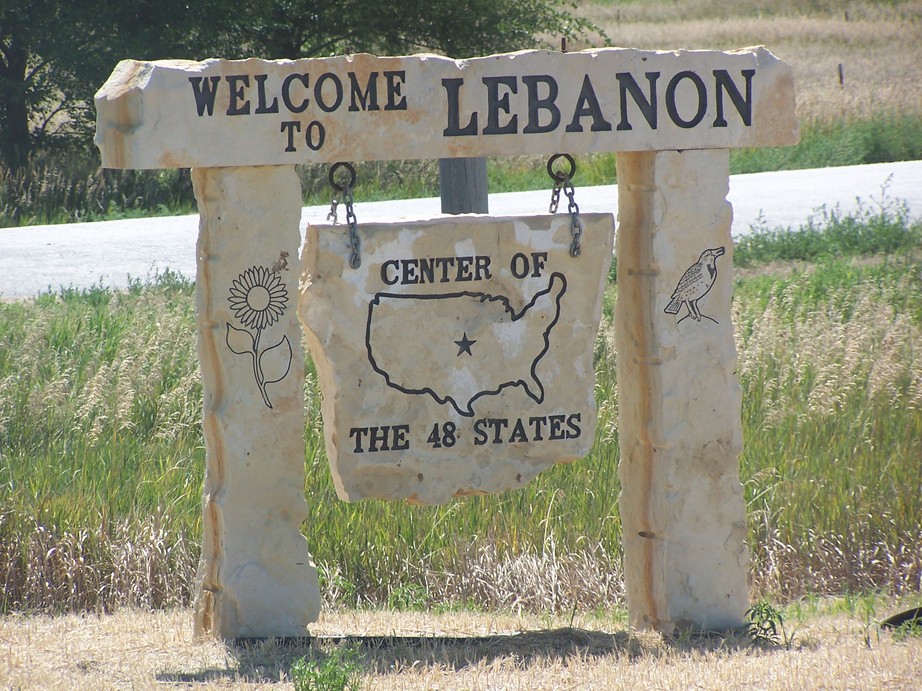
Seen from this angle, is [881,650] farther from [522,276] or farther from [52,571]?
[52,571]

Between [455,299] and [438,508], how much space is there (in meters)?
1.55

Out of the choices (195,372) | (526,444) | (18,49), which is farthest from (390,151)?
(18,49)

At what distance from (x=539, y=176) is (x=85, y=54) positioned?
5876mm

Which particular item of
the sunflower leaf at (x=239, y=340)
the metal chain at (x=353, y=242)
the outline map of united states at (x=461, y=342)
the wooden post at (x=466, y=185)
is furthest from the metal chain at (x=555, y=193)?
the wooden post at (x=466, y=185)

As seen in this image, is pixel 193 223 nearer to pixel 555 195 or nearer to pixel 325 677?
pixel 555 195

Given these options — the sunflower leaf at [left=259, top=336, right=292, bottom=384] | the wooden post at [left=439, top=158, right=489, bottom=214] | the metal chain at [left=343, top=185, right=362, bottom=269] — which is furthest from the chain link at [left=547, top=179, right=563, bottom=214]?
the wooden post at [left=439, top=158, right=489, bottom=214]

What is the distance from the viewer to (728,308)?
170 inches

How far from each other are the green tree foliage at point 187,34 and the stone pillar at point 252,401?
10439mm

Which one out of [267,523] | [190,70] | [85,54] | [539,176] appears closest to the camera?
[190,70]

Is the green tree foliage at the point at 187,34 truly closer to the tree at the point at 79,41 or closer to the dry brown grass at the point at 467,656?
the tree at the point at 79,41

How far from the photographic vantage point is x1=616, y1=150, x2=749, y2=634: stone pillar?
423cm

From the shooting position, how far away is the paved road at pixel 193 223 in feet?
32.4

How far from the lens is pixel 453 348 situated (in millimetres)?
4137

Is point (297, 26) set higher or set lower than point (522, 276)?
higher
